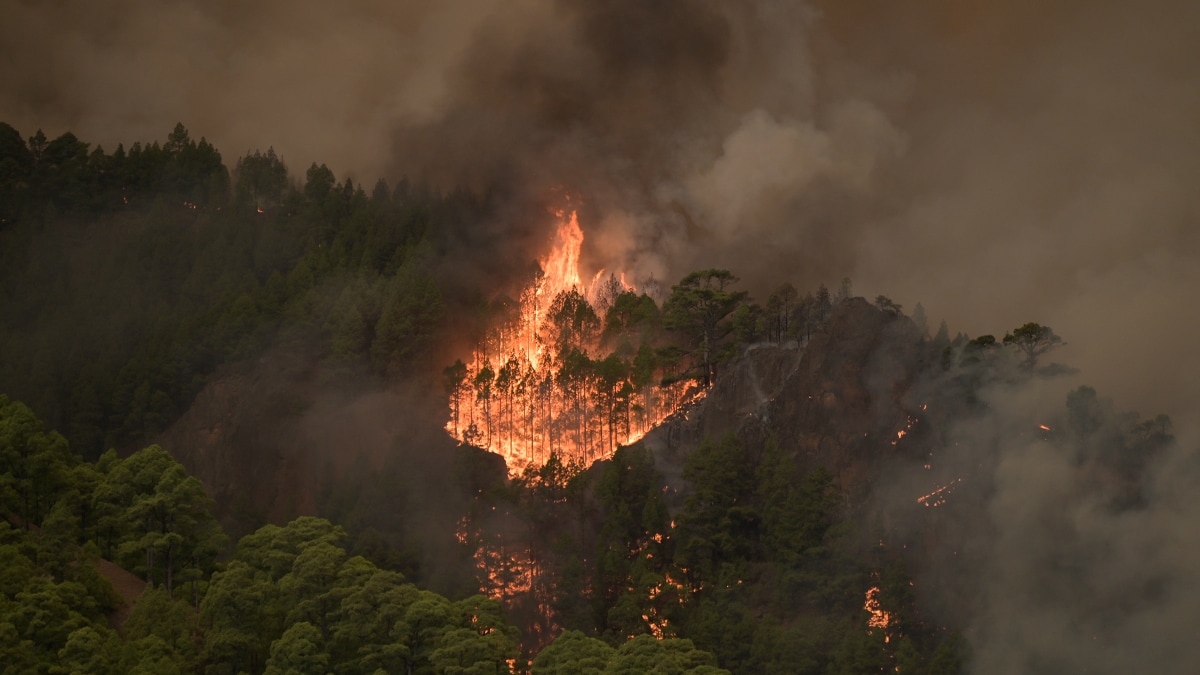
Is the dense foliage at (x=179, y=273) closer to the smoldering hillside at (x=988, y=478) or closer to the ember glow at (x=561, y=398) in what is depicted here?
the ember glow at (x=561, y=398)

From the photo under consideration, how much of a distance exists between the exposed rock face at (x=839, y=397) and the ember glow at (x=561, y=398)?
604cm

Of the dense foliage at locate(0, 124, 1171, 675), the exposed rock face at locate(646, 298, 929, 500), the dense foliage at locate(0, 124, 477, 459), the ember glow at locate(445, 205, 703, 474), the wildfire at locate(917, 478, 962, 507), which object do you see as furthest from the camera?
the dense foliage at locate(0, 124, 477, 459)

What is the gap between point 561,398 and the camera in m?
124

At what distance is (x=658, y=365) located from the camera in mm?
123625

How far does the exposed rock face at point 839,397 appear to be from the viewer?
114m

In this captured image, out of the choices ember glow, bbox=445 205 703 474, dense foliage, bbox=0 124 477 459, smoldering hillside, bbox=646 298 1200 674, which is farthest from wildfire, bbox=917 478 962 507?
dense foliage, bbox=0 124 477 459

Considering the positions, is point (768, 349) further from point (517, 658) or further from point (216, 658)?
point (216, 658)

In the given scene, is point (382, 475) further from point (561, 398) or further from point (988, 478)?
point (988, 478)

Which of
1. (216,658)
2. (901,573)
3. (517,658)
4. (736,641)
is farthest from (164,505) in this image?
(901,573)

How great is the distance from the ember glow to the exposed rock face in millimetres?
6038

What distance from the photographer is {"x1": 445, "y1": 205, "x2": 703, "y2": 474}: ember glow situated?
402 ft

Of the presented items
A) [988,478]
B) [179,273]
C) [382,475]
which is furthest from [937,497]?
[179,273]

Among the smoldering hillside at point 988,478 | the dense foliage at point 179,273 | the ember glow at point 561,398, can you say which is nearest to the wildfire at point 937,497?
the smoldering hillside at point 988,478

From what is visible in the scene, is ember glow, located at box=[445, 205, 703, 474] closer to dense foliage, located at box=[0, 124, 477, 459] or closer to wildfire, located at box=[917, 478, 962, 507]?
dense foliage, located at box=[0, 124, 477, 459]
